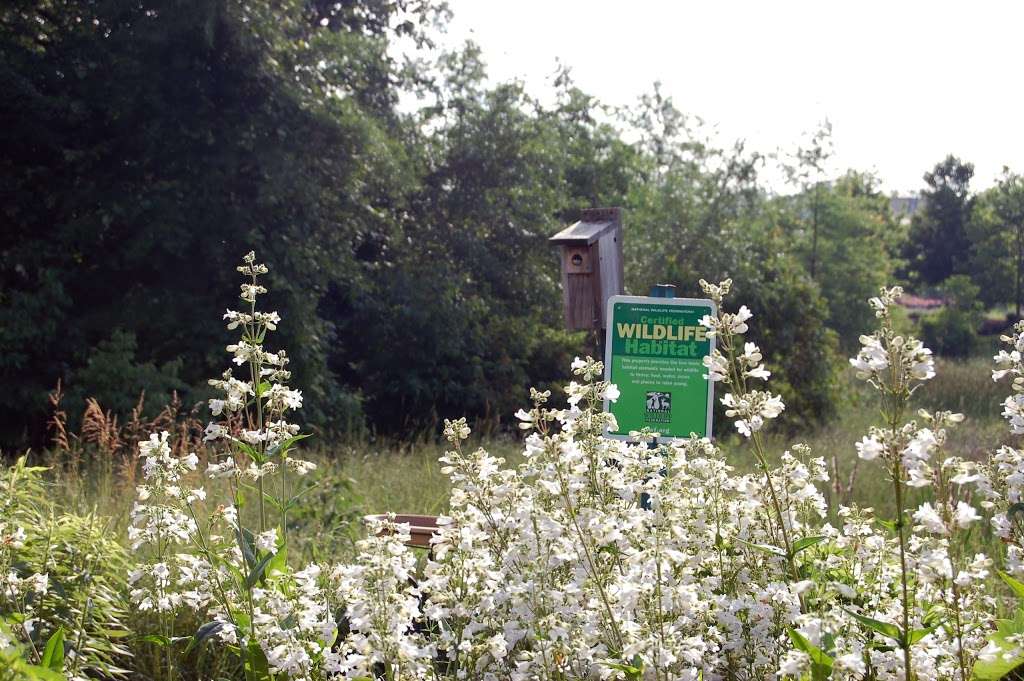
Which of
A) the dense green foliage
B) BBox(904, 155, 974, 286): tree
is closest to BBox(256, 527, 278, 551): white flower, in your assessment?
the dense green foliage

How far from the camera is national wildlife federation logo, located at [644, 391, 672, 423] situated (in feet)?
15.5

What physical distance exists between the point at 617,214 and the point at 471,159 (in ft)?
27.3

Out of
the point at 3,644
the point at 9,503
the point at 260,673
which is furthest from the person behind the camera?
the point at 9,503

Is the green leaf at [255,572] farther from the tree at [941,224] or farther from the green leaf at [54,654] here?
the tree at [941,224]

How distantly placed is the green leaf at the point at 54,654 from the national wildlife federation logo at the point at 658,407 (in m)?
2.78

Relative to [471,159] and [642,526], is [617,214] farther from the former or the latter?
[471,159]

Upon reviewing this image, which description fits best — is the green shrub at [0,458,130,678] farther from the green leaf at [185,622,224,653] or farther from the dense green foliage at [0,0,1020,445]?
the dense green foliage at [0,0,1020,445]

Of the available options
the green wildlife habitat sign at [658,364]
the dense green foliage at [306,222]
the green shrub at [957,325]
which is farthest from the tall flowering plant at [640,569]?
the green shrub at [957,325]

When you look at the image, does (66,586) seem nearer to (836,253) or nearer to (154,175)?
(154,175)

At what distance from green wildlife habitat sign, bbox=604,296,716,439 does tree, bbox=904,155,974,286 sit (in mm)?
37071

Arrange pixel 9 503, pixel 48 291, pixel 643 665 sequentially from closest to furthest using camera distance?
pixel 643 665 → pixel 9 503 → pixel 48 291

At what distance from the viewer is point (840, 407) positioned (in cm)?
1377

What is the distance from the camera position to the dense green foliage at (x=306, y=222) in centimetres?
1063

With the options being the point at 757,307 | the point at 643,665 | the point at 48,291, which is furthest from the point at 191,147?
the point at 643,665
